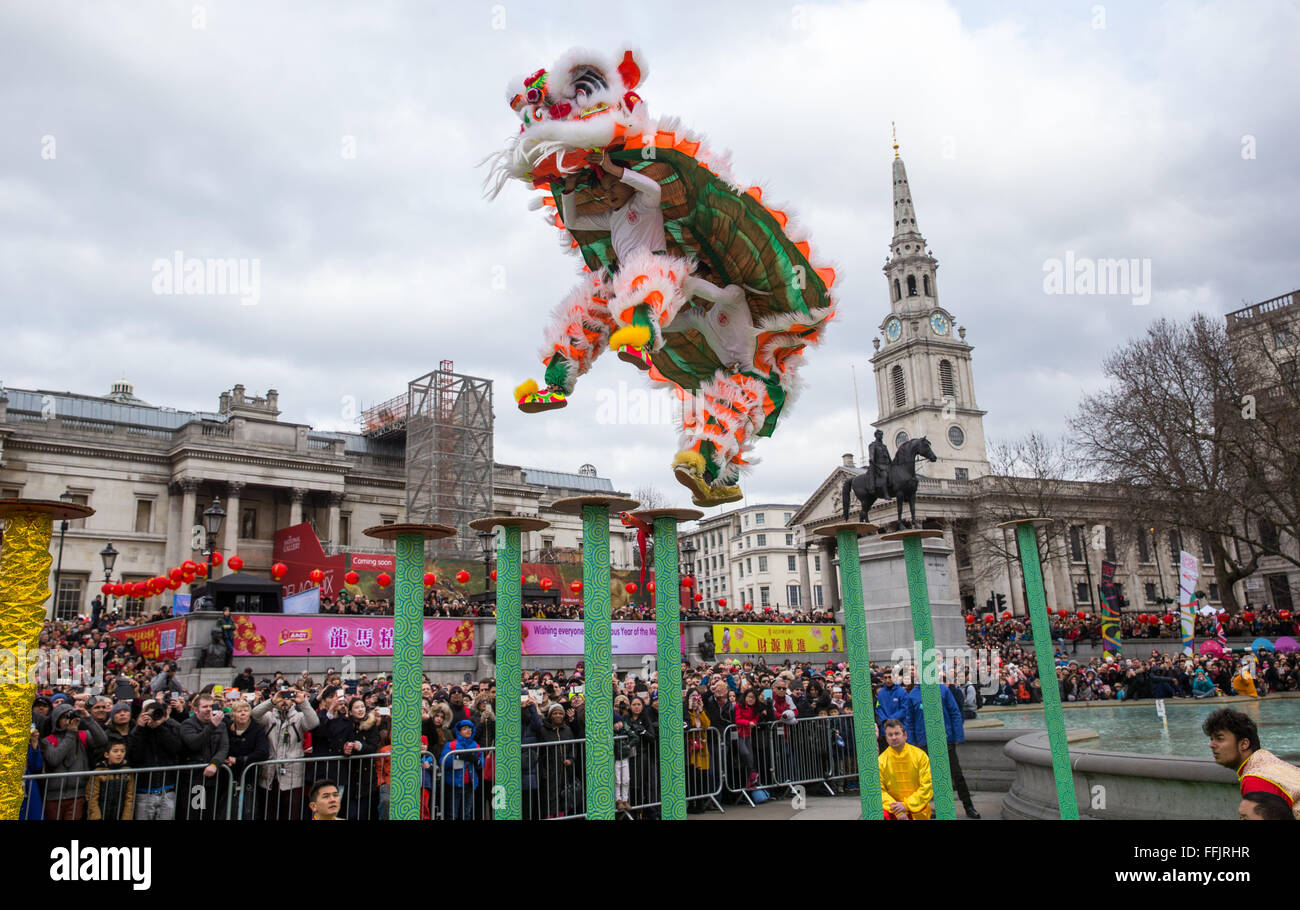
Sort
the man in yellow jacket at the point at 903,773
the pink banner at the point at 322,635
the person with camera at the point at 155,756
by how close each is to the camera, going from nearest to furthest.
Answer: the man in yellow jacket at the point at 903,773 < the person with camera at the point at 155,756 < the pink banner at the point at 322,635

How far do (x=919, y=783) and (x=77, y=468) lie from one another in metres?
50.4

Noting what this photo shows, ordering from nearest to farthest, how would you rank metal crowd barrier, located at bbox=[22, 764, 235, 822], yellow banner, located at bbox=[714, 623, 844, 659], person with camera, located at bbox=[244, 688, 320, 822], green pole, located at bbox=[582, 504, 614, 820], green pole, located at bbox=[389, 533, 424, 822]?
green pole, located at bbox=[389, 533, 424, 822] → green pole, located at bbox=[582, 504, 614, 820] → metal crowd barrier, located at bbox=[22, 764, 235, 822] → person with camera, located at bbox=[244, 688, 320, 822] → yellow banner, located at bbox=[714, 623, 844, 659]

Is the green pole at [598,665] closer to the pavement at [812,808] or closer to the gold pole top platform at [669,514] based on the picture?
the gold pole top platform at [669,514]

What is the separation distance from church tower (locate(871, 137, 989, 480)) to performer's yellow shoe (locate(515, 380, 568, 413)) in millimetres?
64546

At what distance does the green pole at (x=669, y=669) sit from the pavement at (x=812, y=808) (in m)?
6.35

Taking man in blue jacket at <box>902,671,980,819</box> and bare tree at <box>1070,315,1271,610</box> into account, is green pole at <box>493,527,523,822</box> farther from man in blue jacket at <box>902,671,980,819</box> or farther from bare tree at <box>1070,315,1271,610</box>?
bare tree at <box>1070,315,1271,610</box>

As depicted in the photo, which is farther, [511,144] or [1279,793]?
[511,144]

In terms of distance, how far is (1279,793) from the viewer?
3736 mm

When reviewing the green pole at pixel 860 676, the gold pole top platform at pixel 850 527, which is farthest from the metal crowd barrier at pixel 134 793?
the gold pole top platform at pixel 850 527

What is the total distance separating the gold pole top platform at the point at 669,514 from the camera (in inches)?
156

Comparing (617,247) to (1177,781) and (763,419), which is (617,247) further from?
(1177,781)

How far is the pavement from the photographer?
32.4 feet

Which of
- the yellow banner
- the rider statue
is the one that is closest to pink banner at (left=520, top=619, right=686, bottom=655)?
the yellow banner
